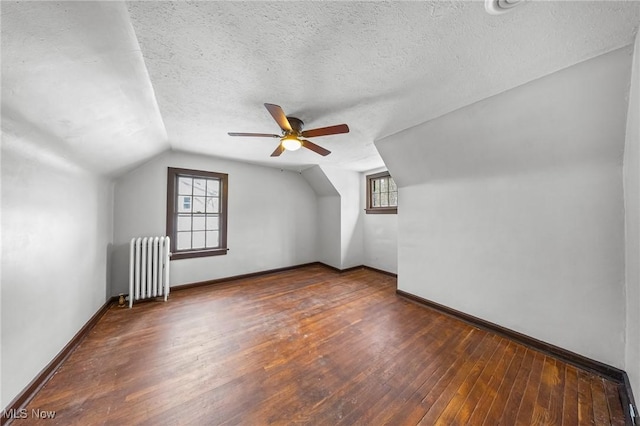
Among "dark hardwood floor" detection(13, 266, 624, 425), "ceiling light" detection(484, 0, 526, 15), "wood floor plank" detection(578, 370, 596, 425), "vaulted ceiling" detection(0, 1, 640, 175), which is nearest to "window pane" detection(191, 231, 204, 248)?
"dark hardwood floor" detection(13, 266, 624, 425)

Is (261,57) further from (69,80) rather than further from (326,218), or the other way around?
(326,218)

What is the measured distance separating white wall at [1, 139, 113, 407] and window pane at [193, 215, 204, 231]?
1.42 meters

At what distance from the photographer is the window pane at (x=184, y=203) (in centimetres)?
358

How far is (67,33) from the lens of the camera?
3.32 ft

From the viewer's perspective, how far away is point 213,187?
12.9 ft

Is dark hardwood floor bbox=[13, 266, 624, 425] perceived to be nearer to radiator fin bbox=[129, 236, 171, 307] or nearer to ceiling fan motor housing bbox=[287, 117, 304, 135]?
radiator fin bbox=[129, 236, 171, 307]

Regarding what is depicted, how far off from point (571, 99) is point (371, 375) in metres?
2.66

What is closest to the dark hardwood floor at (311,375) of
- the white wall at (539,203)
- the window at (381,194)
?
the white wall at (539,203)

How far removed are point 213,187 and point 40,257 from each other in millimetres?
2482

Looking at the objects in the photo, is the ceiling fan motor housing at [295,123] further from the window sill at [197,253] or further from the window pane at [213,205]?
the window sill at [197,253]

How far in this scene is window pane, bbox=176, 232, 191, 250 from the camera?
3611mm

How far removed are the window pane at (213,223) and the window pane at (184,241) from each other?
13.7 inches

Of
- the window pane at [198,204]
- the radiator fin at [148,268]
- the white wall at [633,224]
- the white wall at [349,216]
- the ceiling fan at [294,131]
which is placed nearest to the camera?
the white wall at [633,224]

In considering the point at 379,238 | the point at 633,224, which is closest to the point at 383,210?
the point at 379,238
